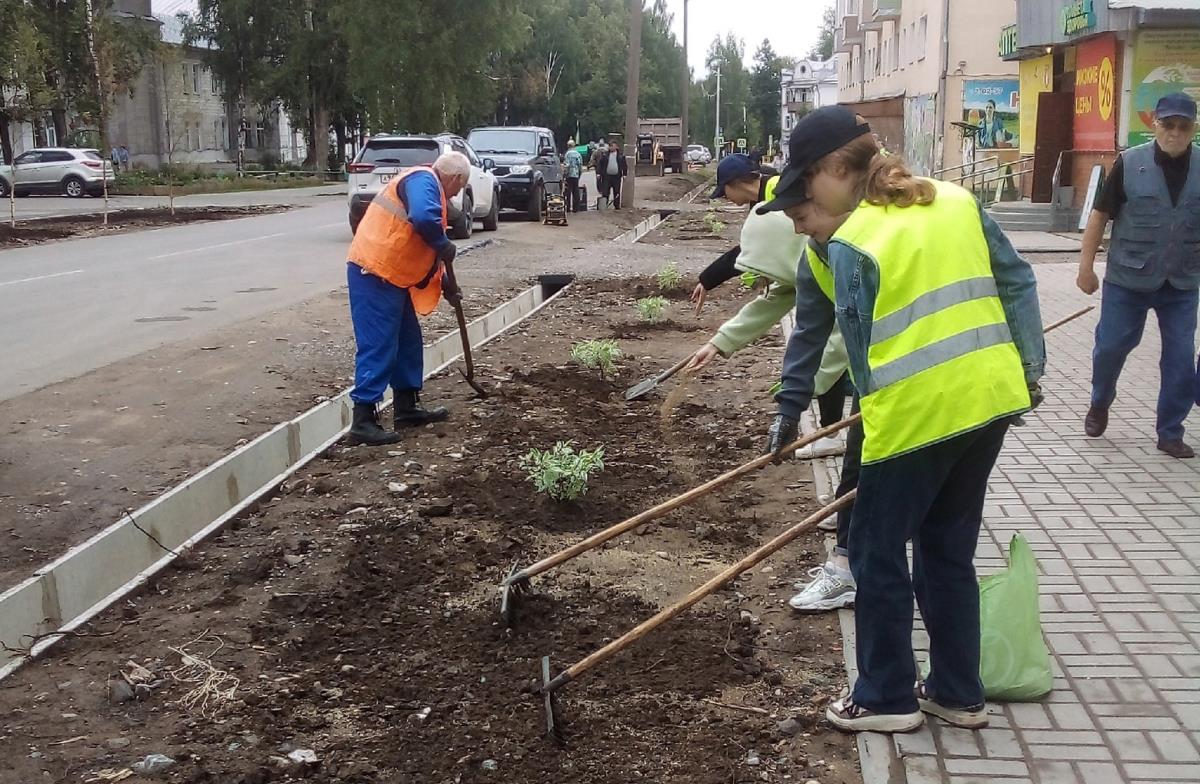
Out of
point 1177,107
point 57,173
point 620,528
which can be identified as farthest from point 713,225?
point 57,173

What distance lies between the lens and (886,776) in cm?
320

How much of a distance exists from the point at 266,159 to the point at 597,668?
5697 cm

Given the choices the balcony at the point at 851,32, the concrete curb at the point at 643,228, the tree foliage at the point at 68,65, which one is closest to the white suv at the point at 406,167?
the concrete curb at the point at 643,228

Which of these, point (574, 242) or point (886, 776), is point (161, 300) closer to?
point (574, 242)

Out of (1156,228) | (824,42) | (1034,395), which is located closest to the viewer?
(1034,395)

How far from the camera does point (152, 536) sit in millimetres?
5238

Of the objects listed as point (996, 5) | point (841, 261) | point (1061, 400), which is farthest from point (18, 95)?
point (841, 261)

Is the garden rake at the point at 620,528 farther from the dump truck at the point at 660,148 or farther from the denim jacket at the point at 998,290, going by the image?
the dump truck at the point at 660,148

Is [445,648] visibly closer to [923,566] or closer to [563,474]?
[563,474]

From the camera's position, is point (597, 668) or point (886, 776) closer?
point (886, 776)

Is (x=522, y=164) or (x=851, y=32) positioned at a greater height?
(x=851, y=32)

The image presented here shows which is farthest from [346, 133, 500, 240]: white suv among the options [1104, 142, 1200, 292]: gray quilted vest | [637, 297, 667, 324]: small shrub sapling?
[1104, 142, 1200, 292]: gray quilted vest

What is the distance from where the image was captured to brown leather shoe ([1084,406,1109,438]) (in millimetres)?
6629

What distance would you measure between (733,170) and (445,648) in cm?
239
